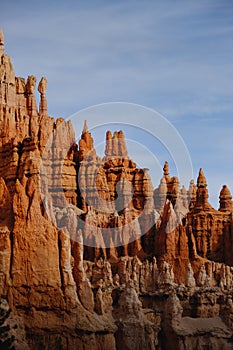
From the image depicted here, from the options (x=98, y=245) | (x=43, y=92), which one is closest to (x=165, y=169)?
(x=43, y=92)

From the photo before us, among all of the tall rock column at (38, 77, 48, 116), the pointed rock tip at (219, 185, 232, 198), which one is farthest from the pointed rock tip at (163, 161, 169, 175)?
the tall rock column at (38, 77, 48, 116)

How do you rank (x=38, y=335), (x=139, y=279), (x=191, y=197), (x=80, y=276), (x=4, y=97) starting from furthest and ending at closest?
(x=191, y=197)
(x=4, y=97)
(x=139, y=279)
(x=80, y=276)
(x=38, y=335)

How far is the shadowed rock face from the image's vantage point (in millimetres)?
59125

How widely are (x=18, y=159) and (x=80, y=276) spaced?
11511 millimetres

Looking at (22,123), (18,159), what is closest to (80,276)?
(18,159)

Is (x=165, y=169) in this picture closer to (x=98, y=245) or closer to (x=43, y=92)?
(x=43, y=92)

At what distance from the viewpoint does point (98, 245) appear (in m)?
88.6

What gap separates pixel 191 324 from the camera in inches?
2894

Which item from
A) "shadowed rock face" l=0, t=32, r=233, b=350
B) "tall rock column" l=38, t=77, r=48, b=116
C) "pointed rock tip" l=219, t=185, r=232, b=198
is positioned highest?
"tall rock column" l=38, t=77, r=48, b=116

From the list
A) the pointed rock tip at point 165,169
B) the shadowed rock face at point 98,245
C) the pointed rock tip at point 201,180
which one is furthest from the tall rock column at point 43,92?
the pointed rock tip at point 201,180

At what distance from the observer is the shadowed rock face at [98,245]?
194ft

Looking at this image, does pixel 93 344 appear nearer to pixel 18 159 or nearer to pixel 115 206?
pixel 18 159

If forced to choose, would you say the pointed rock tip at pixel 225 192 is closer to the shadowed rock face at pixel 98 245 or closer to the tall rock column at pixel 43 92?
the shadowed rock face at pixel 98 245

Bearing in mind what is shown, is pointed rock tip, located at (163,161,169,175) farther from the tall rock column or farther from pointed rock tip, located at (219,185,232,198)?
the tall rock column
